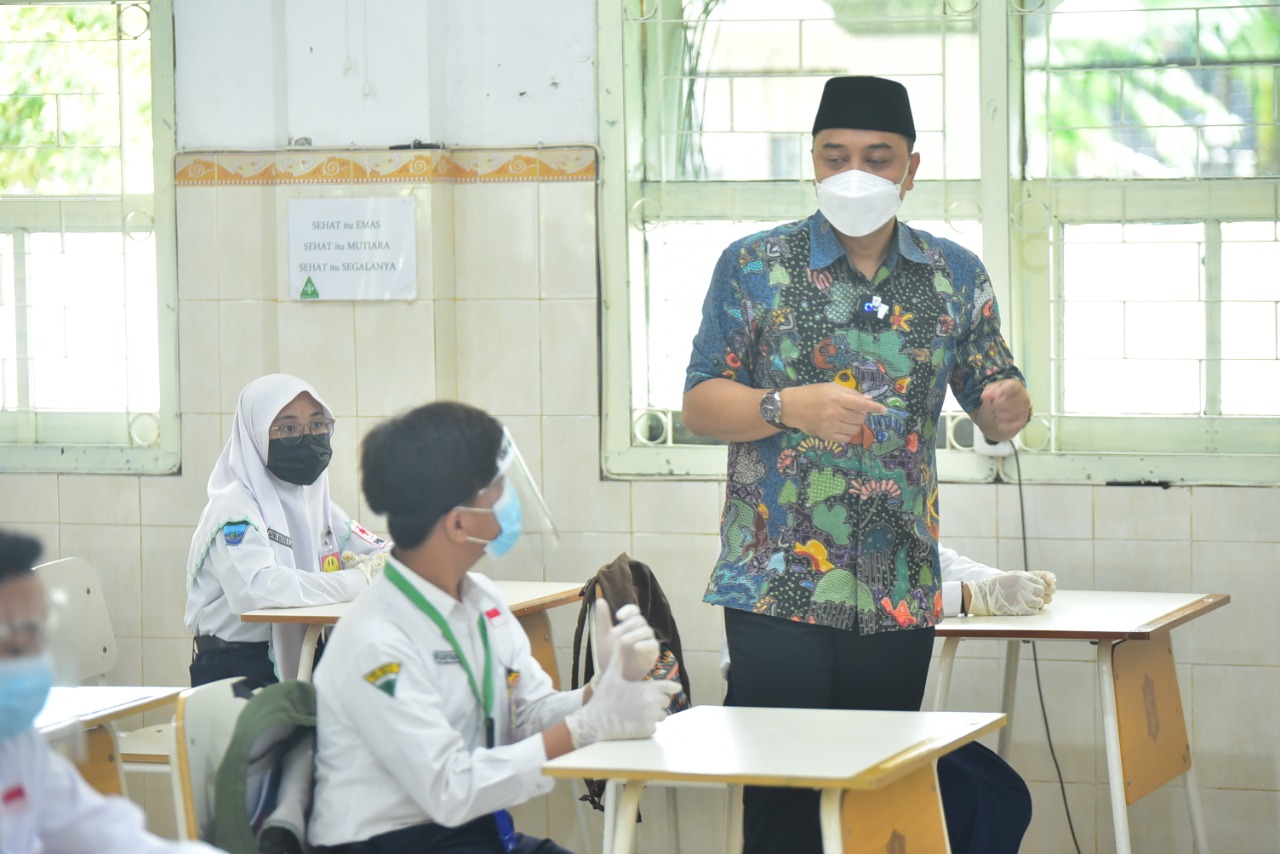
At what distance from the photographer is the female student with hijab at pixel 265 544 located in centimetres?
346

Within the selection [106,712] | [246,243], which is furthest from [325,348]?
[106,712]

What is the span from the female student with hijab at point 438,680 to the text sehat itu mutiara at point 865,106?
3.02 feet

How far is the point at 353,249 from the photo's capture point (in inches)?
160

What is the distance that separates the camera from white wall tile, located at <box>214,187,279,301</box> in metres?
4.16

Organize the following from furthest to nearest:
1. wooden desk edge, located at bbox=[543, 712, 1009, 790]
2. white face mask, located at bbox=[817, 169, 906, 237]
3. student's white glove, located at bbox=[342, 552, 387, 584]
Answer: student's white glove, located at bbox=[342, 552, 387, 584]
white face mask, located at bbox=[817, 169, 906, 237]
wooden desk edge, located at bbox=[543, 712, 1009, 790]

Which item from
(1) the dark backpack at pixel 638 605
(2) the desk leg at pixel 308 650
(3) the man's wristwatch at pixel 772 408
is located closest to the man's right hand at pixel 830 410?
(3) the man's wristwatch at pixel 772 408

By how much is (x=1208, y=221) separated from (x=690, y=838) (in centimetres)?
224

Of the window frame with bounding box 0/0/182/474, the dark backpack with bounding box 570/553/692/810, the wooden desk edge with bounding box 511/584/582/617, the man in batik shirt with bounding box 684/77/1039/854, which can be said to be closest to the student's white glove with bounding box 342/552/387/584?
the wooden desk edge with bounding box 511/584/582/617

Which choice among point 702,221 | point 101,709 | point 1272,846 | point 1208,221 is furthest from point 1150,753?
point 101,709

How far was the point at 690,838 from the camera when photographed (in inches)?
163

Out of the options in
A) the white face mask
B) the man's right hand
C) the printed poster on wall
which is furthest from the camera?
the printed poster on wall

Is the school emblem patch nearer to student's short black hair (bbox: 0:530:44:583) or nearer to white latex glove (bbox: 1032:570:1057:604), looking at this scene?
white latex glove (bbox: 1032:570:1057:604)

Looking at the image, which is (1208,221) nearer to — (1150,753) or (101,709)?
(1150,753)

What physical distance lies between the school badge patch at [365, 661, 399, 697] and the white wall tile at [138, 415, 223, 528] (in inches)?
95.3
